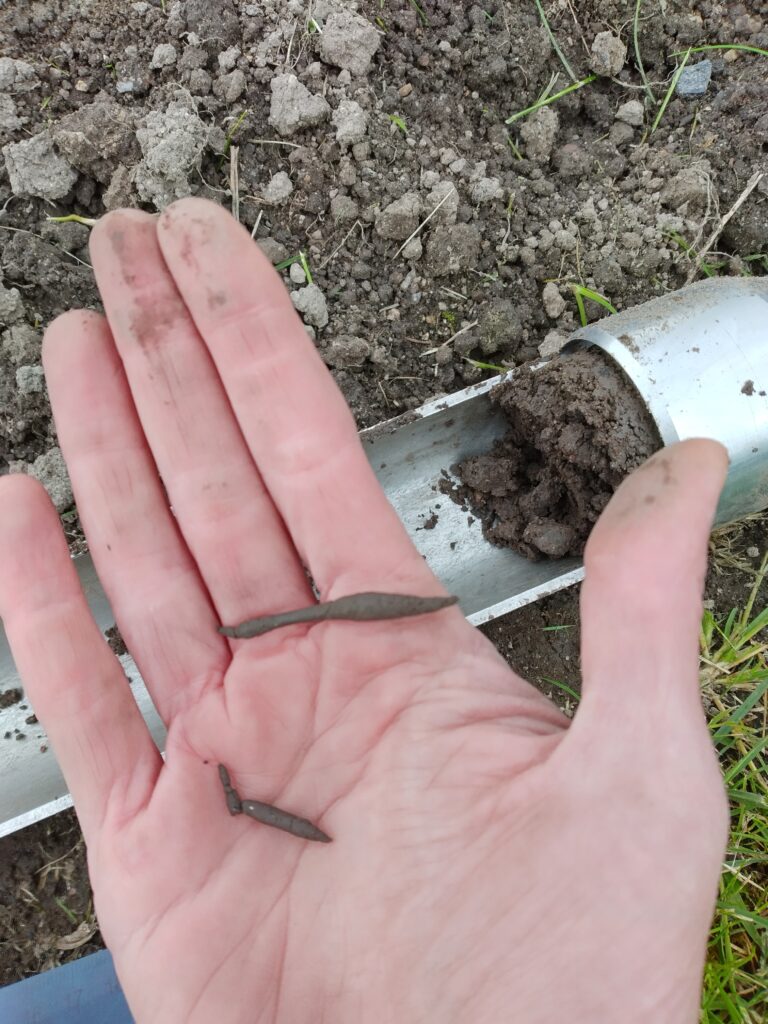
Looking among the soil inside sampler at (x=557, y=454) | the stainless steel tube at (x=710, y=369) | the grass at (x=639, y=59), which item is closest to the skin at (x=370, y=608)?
the soil inside sampler at (x=557, y=454)

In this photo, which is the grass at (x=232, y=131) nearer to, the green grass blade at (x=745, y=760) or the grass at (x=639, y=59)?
the grass at (x=639, y=59)

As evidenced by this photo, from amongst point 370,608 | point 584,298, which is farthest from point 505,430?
point 370,608

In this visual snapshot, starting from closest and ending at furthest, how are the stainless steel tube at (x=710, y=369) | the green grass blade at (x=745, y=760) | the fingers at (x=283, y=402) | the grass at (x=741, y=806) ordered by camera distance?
A: the fingers at (x=283, y=402), the stainless steel tube at (x=710, y=369), the grass at (x=741, y=806), the green grass blade at (x=745, y=760)

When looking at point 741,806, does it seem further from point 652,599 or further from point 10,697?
point 10,697

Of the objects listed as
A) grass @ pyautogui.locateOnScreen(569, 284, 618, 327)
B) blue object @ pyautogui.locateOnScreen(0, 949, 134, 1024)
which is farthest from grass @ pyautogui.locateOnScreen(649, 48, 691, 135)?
blue object @ pyautogui.locateOnScreen(0, 949, 134, 1024)

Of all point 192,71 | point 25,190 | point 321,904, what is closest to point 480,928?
point 321,904

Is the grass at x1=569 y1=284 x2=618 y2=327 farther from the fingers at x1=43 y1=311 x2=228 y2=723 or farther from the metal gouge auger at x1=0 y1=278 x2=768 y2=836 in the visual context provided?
the fingers at x1=43 y1=311 x2=228 y2=723
